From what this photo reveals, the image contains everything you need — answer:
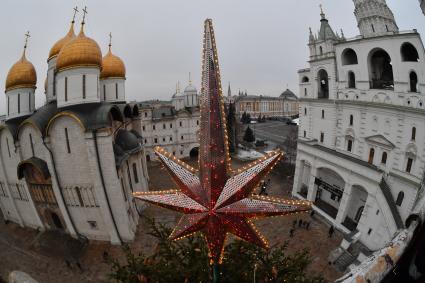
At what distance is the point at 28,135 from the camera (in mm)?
16953

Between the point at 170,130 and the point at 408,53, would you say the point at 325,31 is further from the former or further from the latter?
the point at 170,130

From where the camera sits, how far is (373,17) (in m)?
27.6

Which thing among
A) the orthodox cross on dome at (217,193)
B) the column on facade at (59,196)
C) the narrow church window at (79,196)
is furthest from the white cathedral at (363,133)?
the column on facade at (59,196)

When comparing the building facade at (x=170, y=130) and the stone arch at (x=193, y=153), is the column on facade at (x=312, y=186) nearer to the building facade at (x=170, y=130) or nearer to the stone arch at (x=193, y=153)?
the building facade at (x=170, y=130)

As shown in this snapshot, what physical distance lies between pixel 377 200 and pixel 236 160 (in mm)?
22586

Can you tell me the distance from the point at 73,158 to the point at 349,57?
70.7ft

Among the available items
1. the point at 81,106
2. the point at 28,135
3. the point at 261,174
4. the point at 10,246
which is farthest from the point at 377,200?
the point at 10,246

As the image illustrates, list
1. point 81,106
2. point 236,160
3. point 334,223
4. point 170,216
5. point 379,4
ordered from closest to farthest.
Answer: point 81,106 < point 334,223 < point 170,216 < point 379,4 < point 236,160

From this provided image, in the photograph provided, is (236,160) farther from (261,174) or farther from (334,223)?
(261,174)

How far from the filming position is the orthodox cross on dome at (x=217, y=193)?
15.0ft

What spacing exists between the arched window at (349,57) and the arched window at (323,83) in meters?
2.24

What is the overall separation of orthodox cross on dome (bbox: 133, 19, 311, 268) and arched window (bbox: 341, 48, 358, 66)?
1831 cm

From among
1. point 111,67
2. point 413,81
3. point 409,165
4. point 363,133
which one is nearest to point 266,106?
point 111,67

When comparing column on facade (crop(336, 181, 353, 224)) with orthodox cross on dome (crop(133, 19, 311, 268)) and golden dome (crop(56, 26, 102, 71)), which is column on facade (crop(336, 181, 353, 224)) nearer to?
orthodox cross on dome (crop(133, 19, 311, 268))
